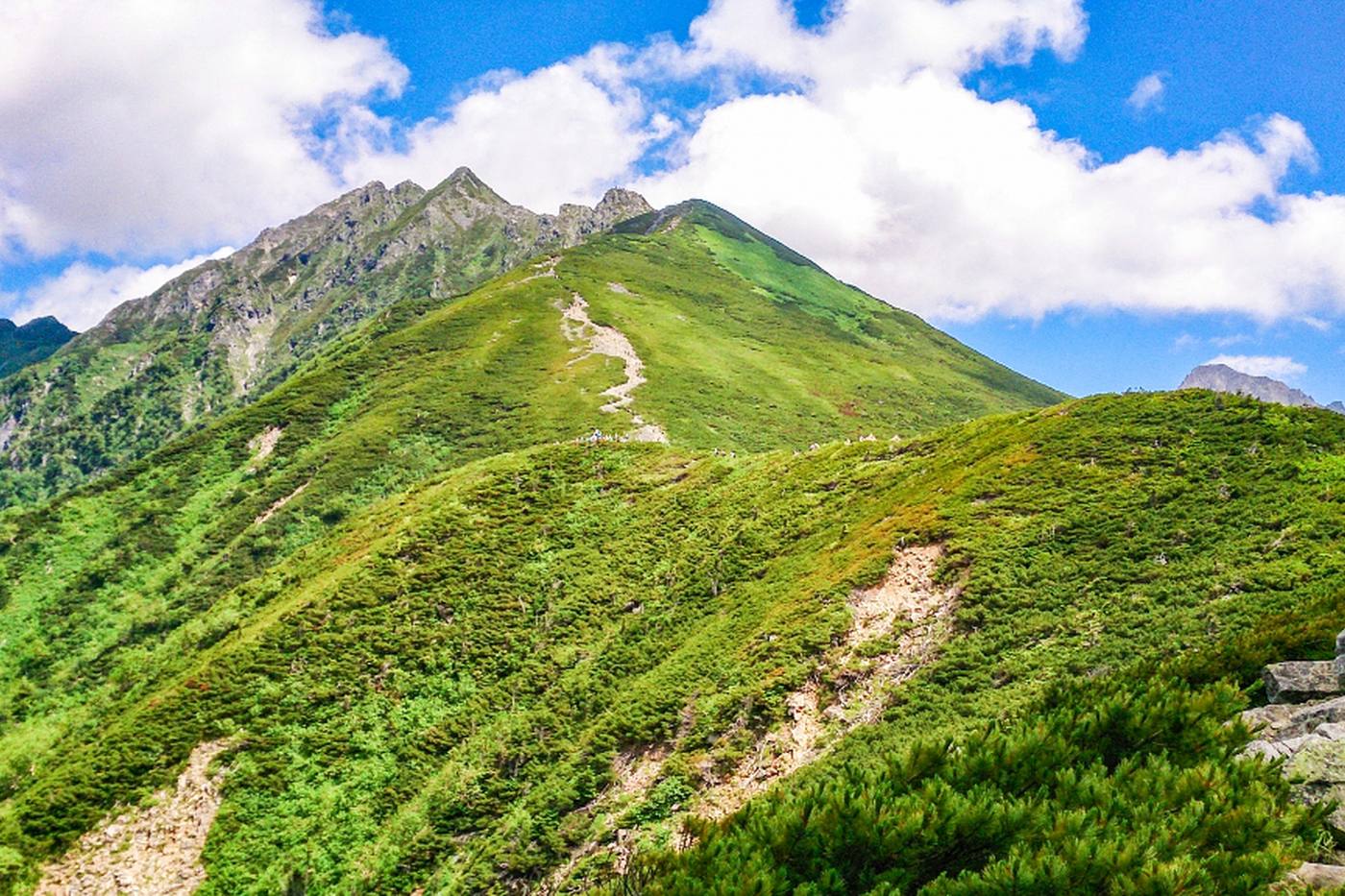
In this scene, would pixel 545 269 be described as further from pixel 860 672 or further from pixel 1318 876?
pixel 1318 876

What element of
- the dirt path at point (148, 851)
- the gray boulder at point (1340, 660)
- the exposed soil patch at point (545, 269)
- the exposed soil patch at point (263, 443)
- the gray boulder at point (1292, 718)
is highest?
the exposed soil patch at point (545, 269)

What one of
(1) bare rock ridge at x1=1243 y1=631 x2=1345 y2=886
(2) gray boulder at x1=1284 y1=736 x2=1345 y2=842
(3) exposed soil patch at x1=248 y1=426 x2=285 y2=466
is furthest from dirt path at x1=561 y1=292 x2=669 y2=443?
(2) gray boulder at x1=1284 y1=736 x2=1345 y2=842

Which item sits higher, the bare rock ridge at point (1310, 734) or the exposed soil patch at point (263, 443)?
the exposed soil patch at point (263, 443)

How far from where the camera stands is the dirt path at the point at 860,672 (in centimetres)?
2238

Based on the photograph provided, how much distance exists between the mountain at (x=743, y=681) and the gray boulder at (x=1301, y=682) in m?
0.89

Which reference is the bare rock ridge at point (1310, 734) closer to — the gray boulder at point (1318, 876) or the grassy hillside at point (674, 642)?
the gray boulder at point (1318, 876)

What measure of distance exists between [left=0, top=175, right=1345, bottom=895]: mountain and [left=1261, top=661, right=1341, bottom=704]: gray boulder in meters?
0.89

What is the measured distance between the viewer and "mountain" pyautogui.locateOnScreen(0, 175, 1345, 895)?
9508mm

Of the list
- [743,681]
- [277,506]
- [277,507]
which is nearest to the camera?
[743,681]

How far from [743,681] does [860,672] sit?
449 cm

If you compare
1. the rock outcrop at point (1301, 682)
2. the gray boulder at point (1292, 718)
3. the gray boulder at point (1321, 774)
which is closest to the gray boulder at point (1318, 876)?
the gray boulder at point (1321, 774)

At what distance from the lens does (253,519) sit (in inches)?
3105

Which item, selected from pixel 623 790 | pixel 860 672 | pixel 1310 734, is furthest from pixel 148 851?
pixel 1310 734

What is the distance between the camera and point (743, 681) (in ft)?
87.1
